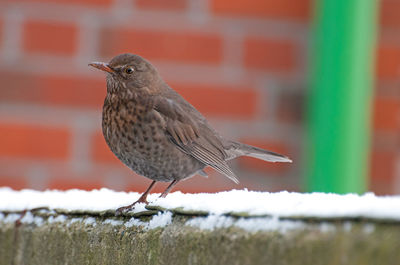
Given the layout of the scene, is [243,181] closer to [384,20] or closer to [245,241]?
[384,20]

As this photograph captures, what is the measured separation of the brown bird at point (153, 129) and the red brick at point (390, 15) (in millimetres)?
924

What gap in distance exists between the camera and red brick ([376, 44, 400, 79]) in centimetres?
297

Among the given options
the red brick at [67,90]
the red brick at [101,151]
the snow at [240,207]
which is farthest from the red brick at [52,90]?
the snow at [240,207]

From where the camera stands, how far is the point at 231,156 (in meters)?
2.57

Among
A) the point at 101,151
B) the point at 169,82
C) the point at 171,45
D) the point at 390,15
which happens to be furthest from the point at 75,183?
the point at 390,15

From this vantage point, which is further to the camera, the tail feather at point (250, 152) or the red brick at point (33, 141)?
the red brick at point (33, 141)

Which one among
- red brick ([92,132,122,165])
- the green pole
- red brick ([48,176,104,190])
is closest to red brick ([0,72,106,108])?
red brick ([92,132,122,165])

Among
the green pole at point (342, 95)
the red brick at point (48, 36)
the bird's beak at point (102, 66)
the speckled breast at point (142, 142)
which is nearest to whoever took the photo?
the speckled breast at point (142, 142)

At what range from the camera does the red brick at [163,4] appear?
116 inches

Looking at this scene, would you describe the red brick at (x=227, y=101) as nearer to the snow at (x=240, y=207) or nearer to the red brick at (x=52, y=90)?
the red brick at (x=52, y=90)

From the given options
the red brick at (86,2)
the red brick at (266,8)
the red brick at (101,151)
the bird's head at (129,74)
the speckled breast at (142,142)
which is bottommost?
the speckled breast at (142,142)

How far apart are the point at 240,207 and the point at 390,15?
2.09 m

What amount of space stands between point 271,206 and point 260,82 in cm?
193

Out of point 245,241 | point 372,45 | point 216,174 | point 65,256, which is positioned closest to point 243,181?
point 216,174
